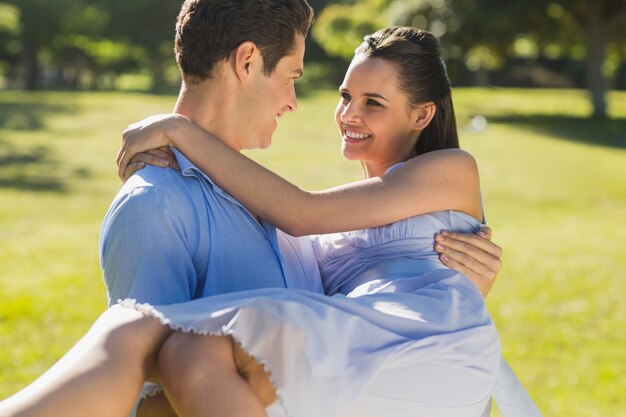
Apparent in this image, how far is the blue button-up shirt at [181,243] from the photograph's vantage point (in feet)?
8.28

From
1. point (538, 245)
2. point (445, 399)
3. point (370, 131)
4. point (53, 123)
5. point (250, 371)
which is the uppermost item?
point (370, 131)

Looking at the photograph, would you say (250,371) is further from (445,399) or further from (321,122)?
(321,122)

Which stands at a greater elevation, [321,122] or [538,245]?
[538,245]

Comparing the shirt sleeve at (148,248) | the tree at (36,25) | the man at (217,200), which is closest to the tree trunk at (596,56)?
the tree at (36,25)

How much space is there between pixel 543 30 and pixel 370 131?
27.2 m

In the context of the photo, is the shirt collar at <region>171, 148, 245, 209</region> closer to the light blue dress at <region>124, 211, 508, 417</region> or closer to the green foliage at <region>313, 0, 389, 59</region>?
the light blue dress at <region>124, 211, 508, 417</region>

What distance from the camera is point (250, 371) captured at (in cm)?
231

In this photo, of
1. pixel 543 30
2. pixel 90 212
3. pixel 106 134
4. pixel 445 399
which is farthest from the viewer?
pixel 543 30

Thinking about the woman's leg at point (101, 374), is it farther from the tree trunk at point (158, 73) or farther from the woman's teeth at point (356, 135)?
the tree trunk at point (158, 73)

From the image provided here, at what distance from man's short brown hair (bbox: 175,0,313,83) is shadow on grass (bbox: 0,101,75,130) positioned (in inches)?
970

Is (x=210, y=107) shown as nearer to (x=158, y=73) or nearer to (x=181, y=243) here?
(x=181, y=243)

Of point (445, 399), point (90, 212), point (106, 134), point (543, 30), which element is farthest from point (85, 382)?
point (543, 30)

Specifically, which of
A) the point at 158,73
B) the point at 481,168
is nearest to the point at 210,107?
the point at 481,168

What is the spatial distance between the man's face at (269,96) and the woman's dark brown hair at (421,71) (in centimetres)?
61
